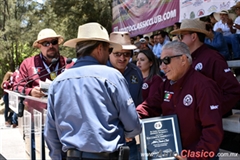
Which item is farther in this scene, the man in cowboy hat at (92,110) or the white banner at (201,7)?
the white banner at (201,7)

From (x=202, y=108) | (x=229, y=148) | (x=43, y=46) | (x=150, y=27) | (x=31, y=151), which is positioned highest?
(x=150, y=27)

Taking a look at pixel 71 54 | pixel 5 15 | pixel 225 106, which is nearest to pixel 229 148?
pixel 225 106

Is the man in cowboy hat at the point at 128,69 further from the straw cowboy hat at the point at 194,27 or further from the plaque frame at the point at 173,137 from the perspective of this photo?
the plaque frame at the point at 173,137

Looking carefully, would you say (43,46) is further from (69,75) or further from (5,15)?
(5,15)

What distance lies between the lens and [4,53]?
1942 centimetres

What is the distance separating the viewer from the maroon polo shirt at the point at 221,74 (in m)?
2.81

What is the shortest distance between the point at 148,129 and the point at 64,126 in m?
0.69

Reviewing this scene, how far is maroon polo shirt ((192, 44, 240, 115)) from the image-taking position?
2.81m

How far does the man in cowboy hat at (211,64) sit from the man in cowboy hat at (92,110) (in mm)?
953

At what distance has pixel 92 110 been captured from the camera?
219 centimetres

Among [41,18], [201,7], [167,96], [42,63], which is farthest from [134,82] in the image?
[41,18]

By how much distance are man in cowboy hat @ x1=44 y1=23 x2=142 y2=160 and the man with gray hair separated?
1.32ft

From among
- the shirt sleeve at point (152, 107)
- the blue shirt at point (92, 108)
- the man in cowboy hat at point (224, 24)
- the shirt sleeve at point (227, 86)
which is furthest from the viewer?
the man in cowboy hat at point (224, 24)

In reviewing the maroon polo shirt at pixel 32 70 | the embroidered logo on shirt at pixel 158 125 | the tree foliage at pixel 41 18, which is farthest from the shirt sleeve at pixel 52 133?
the tree foliage at pixel 41 18
